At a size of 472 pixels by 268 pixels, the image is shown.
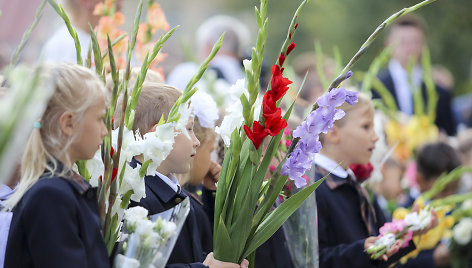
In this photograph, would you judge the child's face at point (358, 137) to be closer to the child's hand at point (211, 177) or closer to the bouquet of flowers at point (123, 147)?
the child's hand at point (211, 177)

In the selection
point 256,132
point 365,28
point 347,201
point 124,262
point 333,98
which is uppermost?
point 365,28

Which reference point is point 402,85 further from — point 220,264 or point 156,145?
point 156,145

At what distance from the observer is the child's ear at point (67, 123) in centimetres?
259

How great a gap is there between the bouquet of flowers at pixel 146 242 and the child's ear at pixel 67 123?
328 millimetres

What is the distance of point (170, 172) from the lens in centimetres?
337

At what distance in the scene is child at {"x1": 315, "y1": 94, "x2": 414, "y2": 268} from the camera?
159 inches

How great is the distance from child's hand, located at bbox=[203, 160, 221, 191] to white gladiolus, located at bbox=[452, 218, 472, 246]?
263 centimetres

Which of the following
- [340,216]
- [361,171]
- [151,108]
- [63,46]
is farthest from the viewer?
[63,46]

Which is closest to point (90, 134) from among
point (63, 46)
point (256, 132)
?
point (256, 132)

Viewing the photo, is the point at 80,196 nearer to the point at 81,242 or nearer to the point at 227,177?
the point at 81,242

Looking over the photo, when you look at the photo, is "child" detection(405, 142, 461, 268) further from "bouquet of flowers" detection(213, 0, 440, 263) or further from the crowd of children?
"bouquet of flowers" detection(213, 0, 440, 263)

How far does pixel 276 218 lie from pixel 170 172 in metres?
0.54

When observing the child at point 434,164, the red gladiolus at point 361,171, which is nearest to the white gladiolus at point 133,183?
the red gladiolus at point 361,171

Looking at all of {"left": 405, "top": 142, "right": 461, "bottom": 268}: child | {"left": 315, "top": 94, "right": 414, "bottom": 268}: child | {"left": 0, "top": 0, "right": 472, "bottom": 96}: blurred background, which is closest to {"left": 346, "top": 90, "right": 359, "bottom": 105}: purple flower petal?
{"left": 315, "top": 94, "right": 414, "bottom": 268}: child
